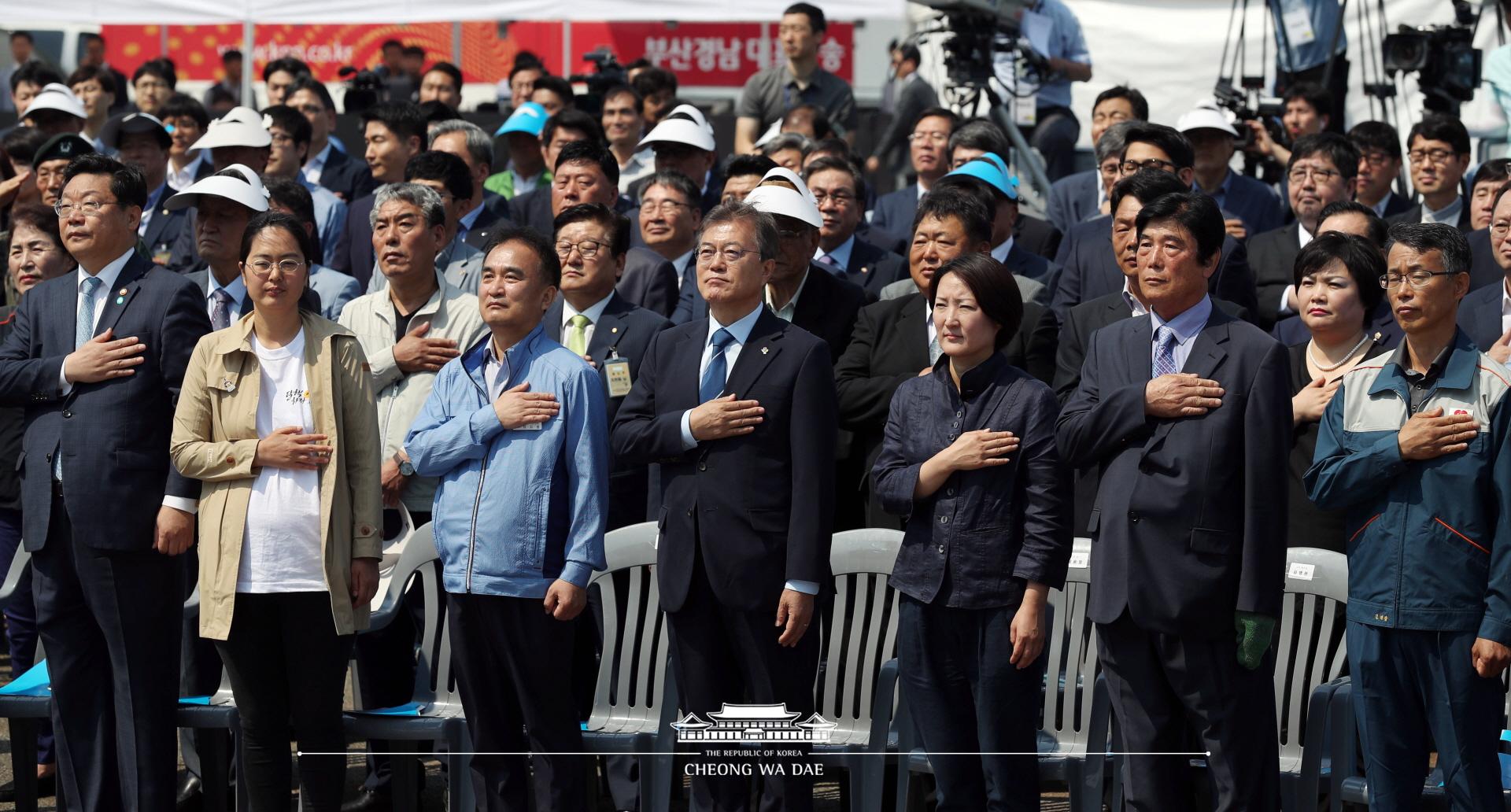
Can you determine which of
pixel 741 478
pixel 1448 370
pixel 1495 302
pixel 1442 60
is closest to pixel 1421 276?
pixel 1448 370

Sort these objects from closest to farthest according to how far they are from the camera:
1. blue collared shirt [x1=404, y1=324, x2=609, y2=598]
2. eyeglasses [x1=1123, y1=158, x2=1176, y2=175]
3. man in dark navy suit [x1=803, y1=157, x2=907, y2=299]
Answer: blue collared shirt [x1=404, y1=324, x2=609, y2=598] → eyeglasses [x1=1123, y1=158, x2=1176, y2=175] → man in dark navy suit [x1=803, y1=157, x2=907, y2=299]

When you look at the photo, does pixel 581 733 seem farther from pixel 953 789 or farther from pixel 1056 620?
pixel 1056 620

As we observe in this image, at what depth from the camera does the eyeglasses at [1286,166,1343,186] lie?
23.7 ft

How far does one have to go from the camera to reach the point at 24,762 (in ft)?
17.3

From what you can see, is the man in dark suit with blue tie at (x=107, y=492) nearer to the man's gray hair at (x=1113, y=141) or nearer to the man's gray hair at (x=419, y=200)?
the man's gray hair at (x=419, y=200)

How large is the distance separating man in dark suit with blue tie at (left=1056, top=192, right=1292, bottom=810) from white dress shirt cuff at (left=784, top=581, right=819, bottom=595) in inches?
Result: 28.4

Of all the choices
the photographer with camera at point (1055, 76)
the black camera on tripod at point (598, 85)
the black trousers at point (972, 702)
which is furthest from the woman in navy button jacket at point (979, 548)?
the black camera on tripod at point (598, 85)

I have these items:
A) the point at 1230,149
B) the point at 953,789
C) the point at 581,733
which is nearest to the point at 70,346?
the point at 581,733

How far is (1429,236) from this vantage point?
172 inches

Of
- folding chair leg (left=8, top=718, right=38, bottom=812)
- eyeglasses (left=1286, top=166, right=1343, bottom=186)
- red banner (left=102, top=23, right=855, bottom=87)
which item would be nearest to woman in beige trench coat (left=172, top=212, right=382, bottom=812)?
folding chair leg (left=8, top=718, right=38, bottom=812)

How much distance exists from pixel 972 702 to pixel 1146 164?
2.76 meters

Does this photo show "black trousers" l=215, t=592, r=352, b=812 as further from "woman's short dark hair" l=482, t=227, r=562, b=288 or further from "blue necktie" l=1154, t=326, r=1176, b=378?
"blue necktie" l=1154, t=326, r=1176, b=378

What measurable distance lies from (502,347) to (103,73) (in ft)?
25.7

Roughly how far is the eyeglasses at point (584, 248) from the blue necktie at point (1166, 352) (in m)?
2.10
